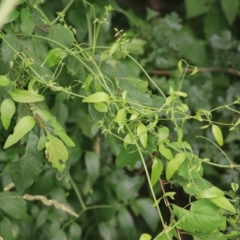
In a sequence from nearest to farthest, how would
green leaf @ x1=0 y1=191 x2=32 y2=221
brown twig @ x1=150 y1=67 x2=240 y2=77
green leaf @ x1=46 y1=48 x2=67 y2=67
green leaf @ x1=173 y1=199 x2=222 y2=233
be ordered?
1. green leaf @ x1=173 y1=199 x2=222 y2=233
2. green leaf @ x1=46 y1=48 x2=67 y2=67
3. green leaf @ x1=0 y1=191 x2=32 y2=221
4. brown twig @ x1=150 y1=67 x2=240 y2=77

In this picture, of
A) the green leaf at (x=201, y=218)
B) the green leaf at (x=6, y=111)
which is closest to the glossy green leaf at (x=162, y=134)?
the green leaf at (x=201, y=218)

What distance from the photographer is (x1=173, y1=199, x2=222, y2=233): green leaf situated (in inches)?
30.5

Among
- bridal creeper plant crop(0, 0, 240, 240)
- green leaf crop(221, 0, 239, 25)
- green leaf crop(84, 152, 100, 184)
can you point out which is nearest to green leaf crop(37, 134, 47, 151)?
bridal creeper plant crop(0, 0, 240, 240)

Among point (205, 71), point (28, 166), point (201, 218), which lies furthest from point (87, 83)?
point (205, 71)

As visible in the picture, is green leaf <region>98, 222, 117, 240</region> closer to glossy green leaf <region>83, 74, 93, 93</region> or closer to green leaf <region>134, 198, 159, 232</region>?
green leaf <region>134, 198, 159, 232</region>

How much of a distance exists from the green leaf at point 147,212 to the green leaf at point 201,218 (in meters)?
0.50

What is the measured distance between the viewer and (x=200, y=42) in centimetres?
158

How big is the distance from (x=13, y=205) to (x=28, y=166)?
24 centimetres

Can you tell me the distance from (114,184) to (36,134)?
0.52m

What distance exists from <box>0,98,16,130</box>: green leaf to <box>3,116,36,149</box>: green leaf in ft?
0.08

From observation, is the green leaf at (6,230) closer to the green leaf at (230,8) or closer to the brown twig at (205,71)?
the brown twig at (205,71)

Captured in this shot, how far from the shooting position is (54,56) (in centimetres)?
90

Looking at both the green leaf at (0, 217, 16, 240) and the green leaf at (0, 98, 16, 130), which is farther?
the green leaf at (0, 217, 16, 240)

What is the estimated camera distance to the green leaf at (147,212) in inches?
50.5
